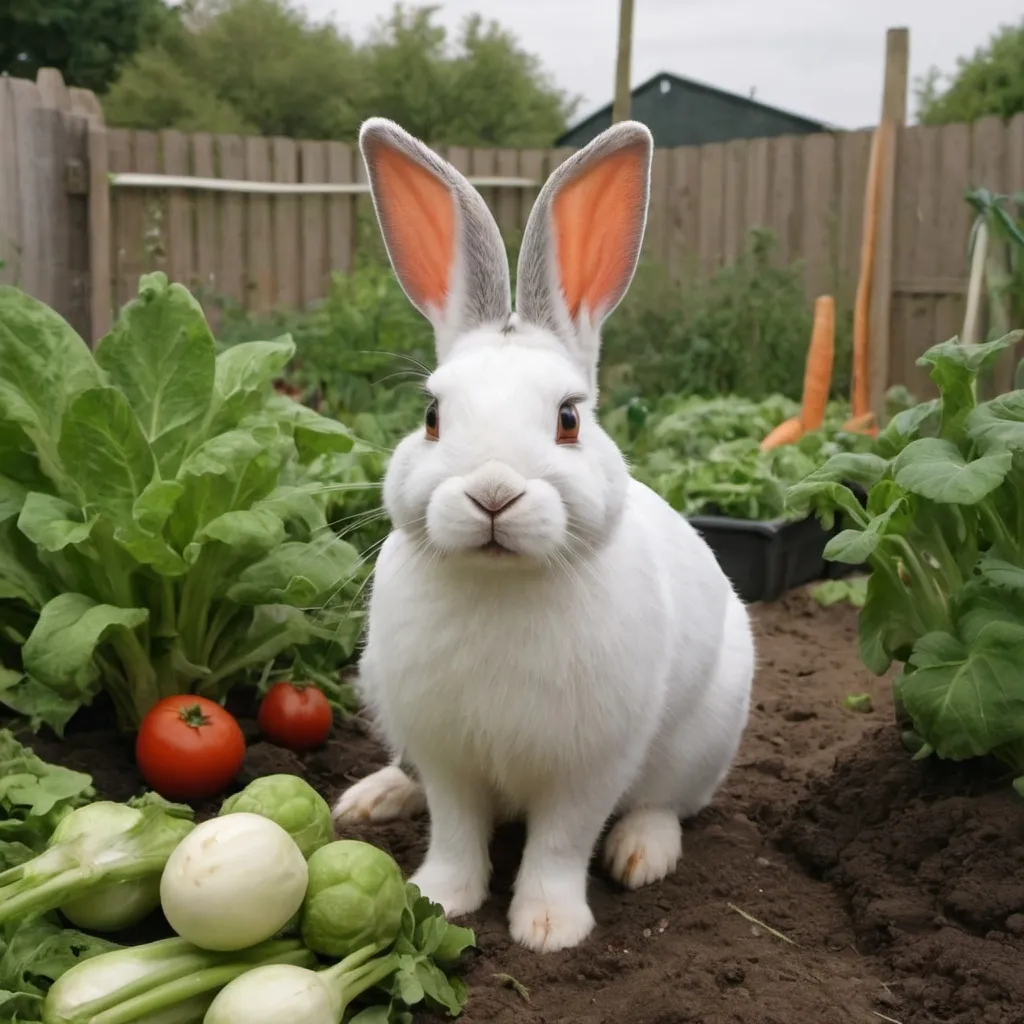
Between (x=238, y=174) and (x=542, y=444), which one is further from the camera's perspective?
(x=238, y=174)

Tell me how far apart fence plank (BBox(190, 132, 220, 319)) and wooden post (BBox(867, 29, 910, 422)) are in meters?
4.79

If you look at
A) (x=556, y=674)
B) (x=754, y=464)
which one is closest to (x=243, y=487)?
(x=556, y=674)

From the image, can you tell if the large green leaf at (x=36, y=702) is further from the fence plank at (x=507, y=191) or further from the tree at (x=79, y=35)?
the tree at (x=79, y=35)

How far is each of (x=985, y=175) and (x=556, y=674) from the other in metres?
A: 7.05

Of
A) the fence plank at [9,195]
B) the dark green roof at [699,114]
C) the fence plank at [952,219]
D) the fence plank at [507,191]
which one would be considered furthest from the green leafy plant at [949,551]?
the dark green roof at [699,114]

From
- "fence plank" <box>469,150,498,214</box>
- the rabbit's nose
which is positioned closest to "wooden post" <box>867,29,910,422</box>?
"fence plank" <box>469,150,498,214</box>

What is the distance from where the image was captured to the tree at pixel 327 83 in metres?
14.4

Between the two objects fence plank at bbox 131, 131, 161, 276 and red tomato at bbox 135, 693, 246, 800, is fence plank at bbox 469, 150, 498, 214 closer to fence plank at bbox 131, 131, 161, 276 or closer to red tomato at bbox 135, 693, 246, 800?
fence plank at bbox 131, 131, 161, 276

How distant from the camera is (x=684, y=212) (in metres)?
9.85

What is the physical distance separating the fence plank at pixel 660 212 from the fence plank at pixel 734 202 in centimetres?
53

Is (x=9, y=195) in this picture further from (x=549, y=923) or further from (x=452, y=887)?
(x=549, y=923)

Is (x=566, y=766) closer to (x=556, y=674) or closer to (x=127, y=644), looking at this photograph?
(x=556, y=674)

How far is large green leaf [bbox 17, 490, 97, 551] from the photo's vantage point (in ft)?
8.77

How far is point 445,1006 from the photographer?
2.06 meters
